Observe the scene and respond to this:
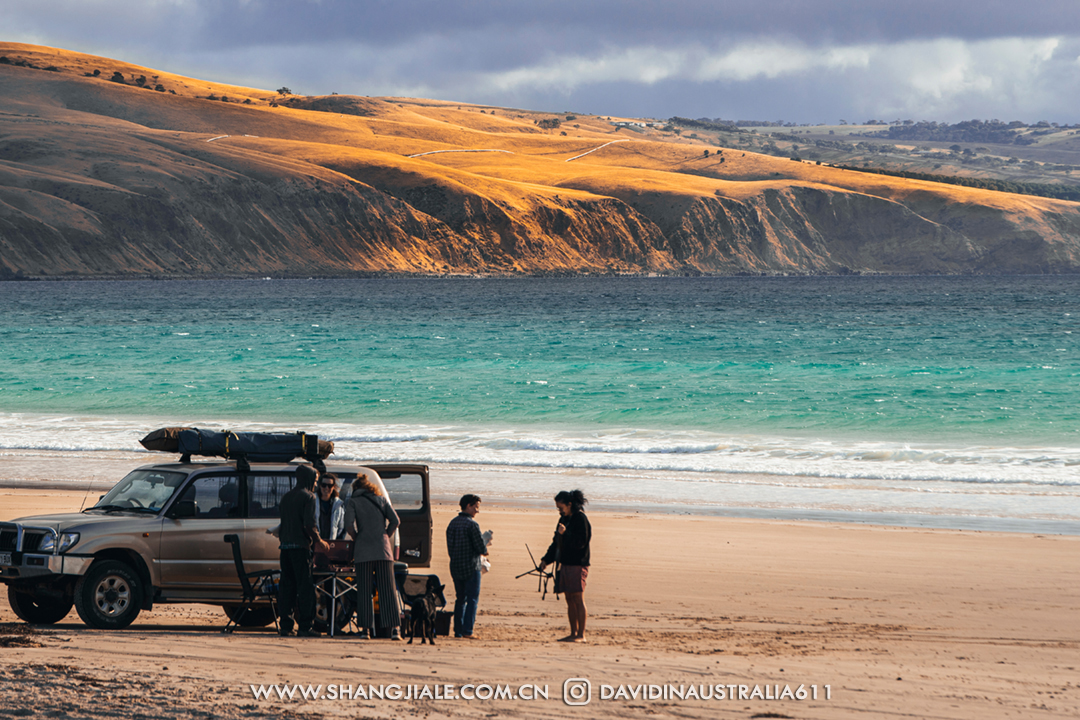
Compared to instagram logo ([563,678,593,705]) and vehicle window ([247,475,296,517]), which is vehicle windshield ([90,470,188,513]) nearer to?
vehicle window ([247,475,296,517])

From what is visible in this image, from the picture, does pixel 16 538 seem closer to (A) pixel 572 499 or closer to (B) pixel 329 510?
(B) pixel 329 510

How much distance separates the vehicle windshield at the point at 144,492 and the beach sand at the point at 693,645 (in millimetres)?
1094

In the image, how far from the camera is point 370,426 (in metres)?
26.6

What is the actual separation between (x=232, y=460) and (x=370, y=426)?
1685 cm

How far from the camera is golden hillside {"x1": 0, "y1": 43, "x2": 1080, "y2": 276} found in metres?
118

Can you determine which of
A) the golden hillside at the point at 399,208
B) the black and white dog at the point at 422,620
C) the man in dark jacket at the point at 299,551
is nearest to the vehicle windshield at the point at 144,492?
the man in dark jacket at the point at 299,551

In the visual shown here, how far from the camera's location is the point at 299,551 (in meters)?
8.89

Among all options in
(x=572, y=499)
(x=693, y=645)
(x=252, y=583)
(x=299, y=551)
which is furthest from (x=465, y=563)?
(x=693, y=645)

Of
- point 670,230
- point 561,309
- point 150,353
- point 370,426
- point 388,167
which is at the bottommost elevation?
point 370,426

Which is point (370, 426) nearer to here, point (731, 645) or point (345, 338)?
point (731, 645)

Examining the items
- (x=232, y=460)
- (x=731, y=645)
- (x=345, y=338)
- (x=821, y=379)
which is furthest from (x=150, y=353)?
(x=731, y=645)

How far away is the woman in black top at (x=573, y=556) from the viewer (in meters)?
9.04

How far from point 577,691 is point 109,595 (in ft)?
14.7

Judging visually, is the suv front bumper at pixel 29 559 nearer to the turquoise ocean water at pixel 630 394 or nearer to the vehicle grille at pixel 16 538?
the vehicle grille at pixel 16 538
